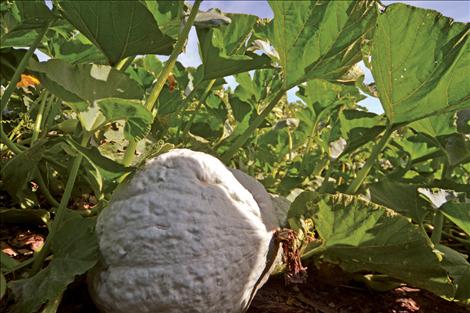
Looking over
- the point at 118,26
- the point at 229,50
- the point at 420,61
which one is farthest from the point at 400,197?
the point at 118,26

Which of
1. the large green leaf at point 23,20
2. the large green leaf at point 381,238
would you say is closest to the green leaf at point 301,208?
the large green leaf at point 381,238

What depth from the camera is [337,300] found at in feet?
3.68

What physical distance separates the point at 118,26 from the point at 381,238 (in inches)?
24.5

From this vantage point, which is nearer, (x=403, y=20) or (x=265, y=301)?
(x=403, y=20)

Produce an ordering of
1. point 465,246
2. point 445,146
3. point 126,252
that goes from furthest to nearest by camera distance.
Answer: point 465,246 < point 445,146 < point 126,252

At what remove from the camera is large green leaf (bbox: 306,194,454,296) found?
92 centimetres

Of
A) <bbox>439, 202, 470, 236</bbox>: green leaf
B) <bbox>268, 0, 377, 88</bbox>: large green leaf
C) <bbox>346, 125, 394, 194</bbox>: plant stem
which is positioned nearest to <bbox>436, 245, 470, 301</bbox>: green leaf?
<bbox>439, 202, 470, 236</bbox>: green leaf

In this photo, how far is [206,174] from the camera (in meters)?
0.85

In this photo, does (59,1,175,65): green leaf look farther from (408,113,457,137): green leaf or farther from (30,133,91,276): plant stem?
(408,113,457,137): green leaf

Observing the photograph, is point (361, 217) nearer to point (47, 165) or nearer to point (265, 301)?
point (265, 301)

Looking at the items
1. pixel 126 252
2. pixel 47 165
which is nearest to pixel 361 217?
pixel 126 252

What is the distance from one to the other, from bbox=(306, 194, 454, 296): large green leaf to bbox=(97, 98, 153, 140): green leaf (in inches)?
14.7

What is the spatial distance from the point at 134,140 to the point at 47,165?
1.38 ft

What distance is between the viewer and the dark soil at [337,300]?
1.01 m
